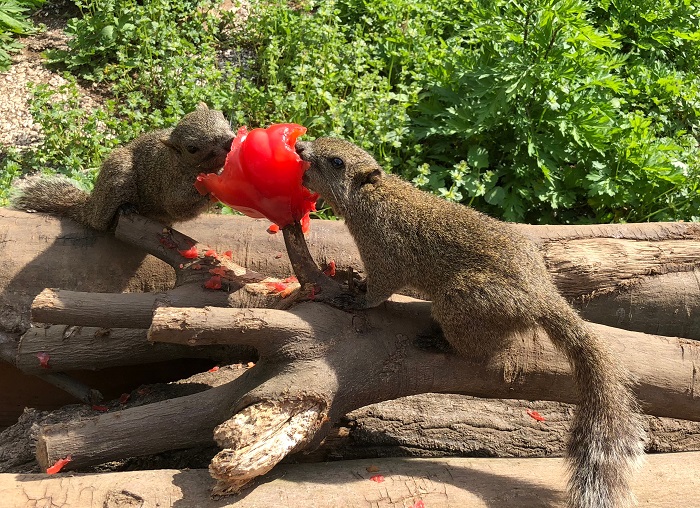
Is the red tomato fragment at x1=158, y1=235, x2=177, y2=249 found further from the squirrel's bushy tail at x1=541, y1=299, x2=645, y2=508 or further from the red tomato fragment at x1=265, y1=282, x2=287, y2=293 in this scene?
the squirrel's bushy tail at x1=541, y1=299, x2=645, y2=508

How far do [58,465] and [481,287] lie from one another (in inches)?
94.0

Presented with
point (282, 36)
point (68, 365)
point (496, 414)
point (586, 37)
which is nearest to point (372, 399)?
point (496, 414)

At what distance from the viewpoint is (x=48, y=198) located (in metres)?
5.36

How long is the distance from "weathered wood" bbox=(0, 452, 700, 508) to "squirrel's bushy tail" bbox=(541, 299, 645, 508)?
0.76 feet

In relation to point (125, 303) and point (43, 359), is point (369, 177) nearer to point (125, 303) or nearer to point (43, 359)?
point (125, 303)

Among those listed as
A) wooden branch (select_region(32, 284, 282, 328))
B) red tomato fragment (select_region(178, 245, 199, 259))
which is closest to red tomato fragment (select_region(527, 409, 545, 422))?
wooden branch (select_region(32, 284, 282, 328))

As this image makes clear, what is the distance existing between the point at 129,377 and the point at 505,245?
2971 millimetres

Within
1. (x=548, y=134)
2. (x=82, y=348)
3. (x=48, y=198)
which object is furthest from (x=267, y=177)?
(x=548, y=134)

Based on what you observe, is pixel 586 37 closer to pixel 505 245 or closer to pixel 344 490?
pixel 505 245

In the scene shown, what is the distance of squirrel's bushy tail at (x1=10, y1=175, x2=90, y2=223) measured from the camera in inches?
210

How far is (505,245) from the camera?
3814 mm

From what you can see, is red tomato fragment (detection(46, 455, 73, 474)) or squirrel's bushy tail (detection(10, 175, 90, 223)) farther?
squirrel's bushy tail (detection(10, 175, 90, 223))

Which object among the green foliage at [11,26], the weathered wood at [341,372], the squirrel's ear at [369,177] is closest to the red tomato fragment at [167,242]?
the weathered wood at [341,372]

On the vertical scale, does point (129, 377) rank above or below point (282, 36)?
below
